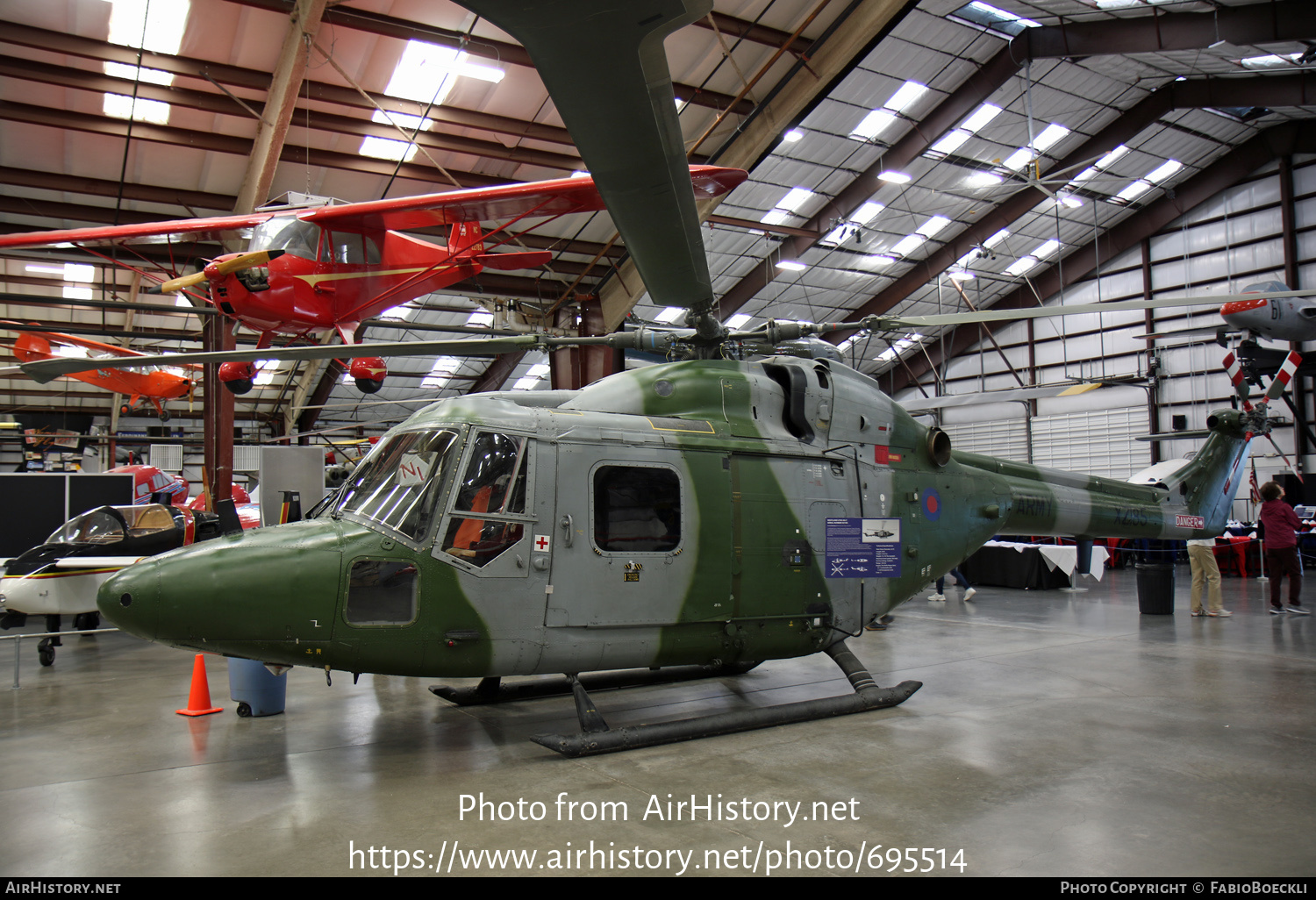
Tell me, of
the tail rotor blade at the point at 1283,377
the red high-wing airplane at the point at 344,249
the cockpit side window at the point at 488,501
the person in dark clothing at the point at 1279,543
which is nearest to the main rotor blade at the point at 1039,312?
the cockpit side window at the point at 488,501

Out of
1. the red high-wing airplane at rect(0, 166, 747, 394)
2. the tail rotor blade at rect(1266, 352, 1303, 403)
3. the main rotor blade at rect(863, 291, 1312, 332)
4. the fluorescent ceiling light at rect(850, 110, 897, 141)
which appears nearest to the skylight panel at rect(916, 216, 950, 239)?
the fluorescent ceiling light at rect(850, 110, 897, 141)

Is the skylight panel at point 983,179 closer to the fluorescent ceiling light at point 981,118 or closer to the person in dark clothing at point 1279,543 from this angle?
the fluorescent ceiling light at point 981,118

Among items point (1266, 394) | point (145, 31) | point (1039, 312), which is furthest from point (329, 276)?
point (1266, 394)

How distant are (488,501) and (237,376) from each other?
386 inches

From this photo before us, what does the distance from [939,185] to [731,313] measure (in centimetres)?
734

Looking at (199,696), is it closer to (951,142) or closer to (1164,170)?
(951,142)

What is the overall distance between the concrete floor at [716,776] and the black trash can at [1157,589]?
340 centimetres

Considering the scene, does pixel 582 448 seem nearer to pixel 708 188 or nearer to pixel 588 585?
pixel 588 585

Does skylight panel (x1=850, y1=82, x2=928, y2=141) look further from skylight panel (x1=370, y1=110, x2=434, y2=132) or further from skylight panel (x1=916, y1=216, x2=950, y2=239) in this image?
skylight panel (x1=370, y1=110, x2=434, y2=132)

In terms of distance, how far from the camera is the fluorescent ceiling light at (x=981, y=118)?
20.5 m

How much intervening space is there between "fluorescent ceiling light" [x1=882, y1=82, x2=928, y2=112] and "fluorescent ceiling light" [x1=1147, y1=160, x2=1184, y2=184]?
11938mm

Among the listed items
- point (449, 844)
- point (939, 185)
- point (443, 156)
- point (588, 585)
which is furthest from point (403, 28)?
point (939, 185)

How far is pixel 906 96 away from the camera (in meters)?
19.5
